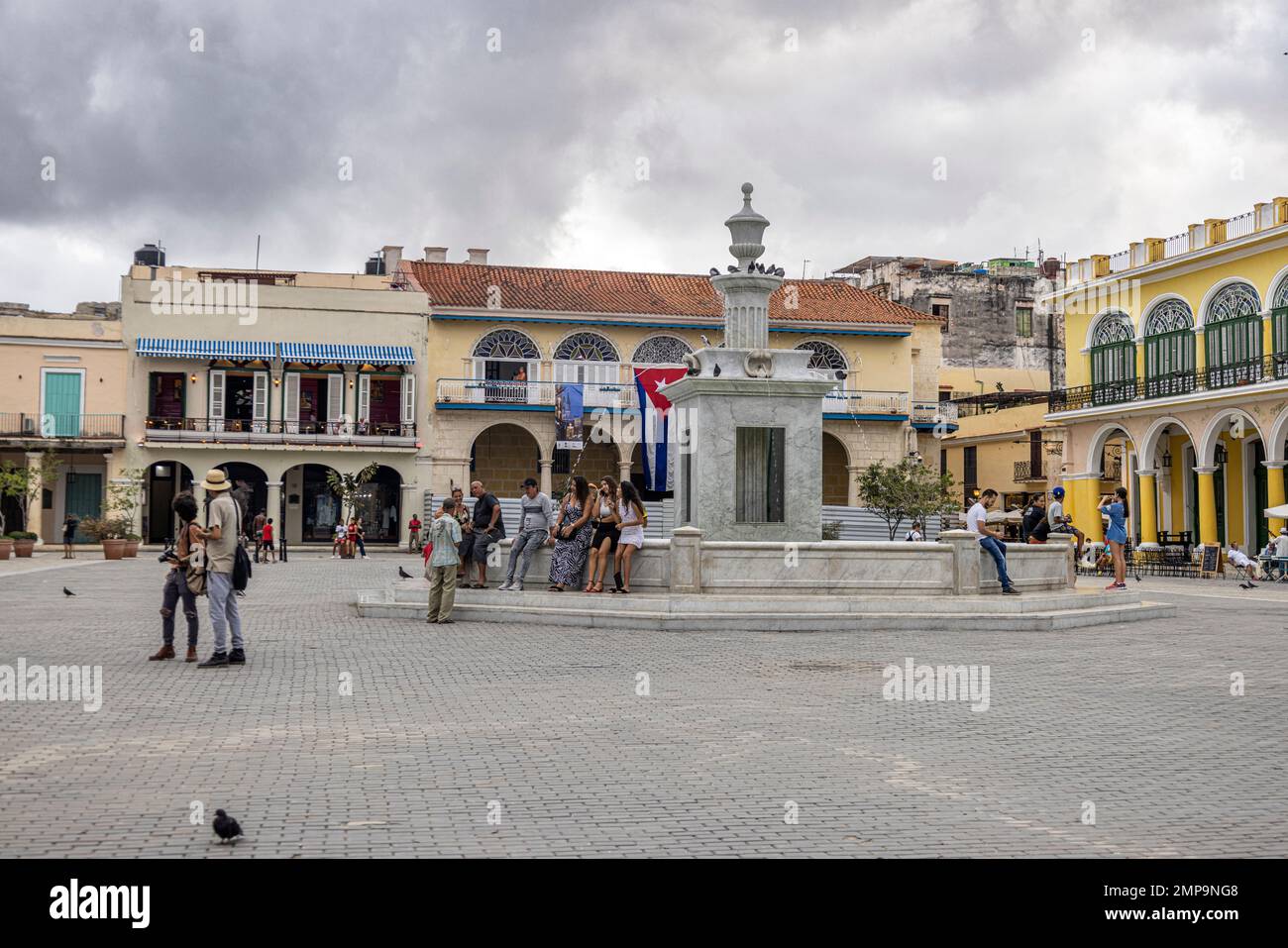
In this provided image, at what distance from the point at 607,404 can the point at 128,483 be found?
15736 millimetres

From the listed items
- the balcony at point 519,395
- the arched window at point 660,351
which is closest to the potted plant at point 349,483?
the balcony at point 519,395

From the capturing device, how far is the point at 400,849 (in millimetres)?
5363

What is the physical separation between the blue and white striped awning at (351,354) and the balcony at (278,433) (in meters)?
2.20

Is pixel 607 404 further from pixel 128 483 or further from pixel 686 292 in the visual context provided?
pixel 128 483

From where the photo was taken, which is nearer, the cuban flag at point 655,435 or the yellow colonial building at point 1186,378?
the cuban flag at point 655,435

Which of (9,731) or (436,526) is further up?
(436,526)

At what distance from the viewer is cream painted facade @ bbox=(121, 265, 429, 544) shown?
45906 millimetres

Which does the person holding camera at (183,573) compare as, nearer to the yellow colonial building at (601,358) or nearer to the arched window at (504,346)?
the yellow colonial building at (601,358)

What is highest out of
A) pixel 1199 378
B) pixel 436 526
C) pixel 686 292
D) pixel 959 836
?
pixel 686 292

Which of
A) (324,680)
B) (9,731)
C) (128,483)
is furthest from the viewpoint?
(128,483)

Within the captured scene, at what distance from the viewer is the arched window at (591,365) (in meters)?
47.3

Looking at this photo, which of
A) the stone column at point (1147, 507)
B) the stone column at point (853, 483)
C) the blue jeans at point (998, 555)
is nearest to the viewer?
the blue jeans at point (998, 555)

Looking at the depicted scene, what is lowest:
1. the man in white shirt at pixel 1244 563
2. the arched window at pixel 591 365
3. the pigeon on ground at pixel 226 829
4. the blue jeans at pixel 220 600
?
the pigeon on ground at pixel 226 829

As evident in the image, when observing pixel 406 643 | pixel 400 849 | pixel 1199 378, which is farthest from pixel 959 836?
pixel 1199 378
